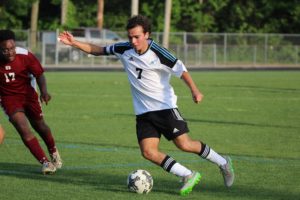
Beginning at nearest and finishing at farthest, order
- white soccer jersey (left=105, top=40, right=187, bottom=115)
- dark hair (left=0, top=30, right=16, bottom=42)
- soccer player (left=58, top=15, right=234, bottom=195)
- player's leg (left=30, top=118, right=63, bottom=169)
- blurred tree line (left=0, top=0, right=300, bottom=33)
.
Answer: soccer player (left=58, top=15, right=234, bottom=195) < white soccer jersey (left=105, top=40, right=187, bottom=115) < dark hair (left=0, top=30, right=16, bottom=42) < player's leg (left=30, top=118, right=63, bottom=169) < blurred tree line (left=0, top=0, right=300, bottom=33)

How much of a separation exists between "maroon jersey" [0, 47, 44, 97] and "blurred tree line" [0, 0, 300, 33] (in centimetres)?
4607

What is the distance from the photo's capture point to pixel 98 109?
19.5 metres

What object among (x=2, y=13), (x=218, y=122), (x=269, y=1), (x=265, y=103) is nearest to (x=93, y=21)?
(x=2, y=13)

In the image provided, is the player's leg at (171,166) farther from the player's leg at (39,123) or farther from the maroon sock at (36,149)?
the player's leg at (39,123)

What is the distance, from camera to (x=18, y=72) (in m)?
9.91

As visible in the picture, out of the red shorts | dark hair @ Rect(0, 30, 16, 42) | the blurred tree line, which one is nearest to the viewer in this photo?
dark hair @ Rect(0, 30, 16, 42)

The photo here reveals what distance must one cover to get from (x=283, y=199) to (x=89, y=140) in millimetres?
5812

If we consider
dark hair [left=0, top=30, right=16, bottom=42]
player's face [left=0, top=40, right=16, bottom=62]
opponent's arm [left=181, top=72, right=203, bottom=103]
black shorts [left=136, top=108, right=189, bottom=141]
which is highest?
dark hair [left=0, top=30, right=16, bottom=42]

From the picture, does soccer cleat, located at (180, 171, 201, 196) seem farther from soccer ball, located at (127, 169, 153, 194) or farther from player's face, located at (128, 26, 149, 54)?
player's face, located at (128, 26, 149, 54)

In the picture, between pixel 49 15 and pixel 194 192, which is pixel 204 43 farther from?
pixel 194 192

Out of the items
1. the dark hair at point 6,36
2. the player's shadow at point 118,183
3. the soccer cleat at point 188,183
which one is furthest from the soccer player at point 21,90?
the soccer cleat at point 188,183

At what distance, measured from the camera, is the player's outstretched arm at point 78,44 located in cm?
913

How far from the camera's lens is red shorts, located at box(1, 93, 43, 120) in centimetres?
991

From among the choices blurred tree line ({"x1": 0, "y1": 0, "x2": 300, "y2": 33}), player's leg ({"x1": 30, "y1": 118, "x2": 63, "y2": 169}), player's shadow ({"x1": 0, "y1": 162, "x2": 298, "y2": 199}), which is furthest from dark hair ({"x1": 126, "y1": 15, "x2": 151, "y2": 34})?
blurred tree line ({"x1": 0, "y1": 0, "x2": 300, "y2": 33})
